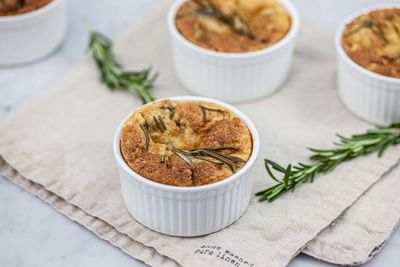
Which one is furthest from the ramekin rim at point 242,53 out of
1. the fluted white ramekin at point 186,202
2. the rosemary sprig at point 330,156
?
the fluted white ramekin at point 186,202

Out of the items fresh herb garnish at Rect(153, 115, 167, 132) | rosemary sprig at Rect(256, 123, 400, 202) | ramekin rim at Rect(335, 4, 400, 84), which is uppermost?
fresh herb garnish at Rect(153, 115, 167, 132)

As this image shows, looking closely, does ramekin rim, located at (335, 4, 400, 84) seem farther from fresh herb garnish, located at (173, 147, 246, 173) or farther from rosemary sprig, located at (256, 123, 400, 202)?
fresh herb garnish, located at (173, 147, 246, 173)

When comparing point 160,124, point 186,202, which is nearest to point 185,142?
point 160,124

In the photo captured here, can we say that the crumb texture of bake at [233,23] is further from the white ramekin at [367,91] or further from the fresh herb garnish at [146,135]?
the fresh herb garnish at [146,135]

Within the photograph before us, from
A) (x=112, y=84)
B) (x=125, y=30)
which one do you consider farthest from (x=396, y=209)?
(x=125, y=30)

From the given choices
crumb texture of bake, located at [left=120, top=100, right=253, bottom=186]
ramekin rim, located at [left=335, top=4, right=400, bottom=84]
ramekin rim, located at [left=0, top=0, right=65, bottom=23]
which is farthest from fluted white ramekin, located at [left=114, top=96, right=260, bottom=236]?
ramekin rim, located at [left=0, top=0, right=65, bottom=23]

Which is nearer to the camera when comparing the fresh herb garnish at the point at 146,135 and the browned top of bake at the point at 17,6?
the fresh herb garnish at the point at 146,135
